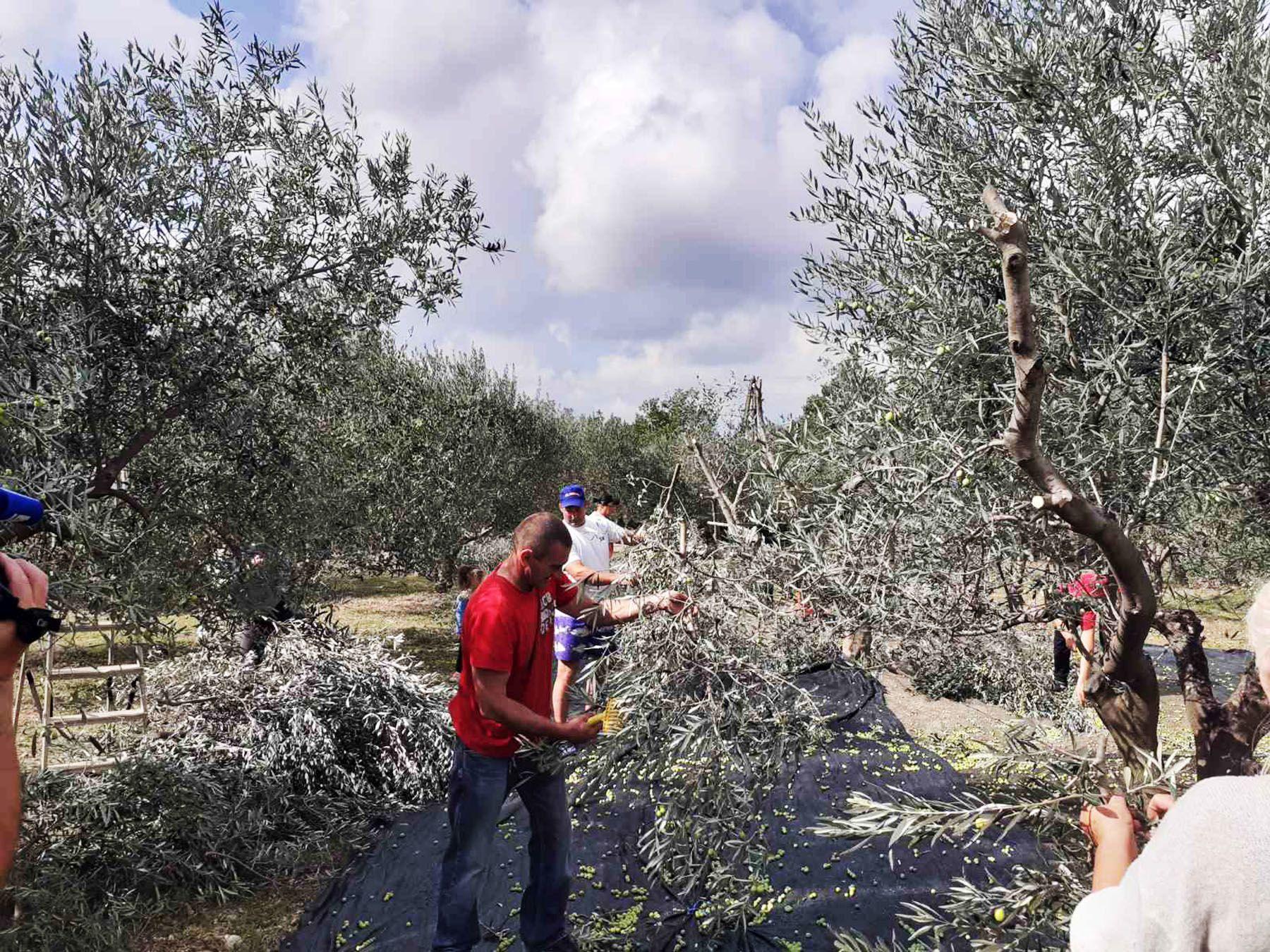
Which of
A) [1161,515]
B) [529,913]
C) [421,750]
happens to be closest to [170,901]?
[421,750]

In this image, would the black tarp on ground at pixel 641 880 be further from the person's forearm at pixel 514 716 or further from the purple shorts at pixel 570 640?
the person's forearm at pixel 514 716

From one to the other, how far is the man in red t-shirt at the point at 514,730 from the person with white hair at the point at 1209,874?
2414 millimetres

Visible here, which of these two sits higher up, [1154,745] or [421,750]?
[1154,745]

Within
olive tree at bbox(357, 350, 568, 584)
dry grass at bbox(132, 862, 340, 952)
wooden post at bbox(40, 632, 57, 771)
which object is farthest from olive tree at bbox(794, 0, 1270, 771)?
olive tree at bbox(357, 350, 568, 584)

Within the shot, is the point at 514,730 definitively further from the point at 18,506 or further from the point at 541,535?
the point at 18,506

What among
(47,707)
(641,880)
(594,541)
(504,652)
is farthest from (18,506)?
(594,541)

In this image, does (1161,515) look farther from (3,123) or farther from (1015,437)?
(3,123)

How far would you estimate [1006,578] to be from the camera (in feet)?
13.0

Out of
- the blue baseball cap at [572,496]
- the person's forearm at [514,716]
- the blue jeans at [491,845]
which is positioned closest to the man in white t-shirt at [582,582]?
the blue baseball cap at [572,496]

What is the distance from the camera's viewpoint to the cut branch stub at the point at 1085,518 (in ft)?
7.25

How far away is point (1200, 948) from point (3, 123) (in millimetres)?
6642

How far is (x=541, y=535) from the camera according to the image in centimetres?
399

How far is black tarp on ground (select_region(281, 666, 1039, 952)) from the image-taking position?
469 cm

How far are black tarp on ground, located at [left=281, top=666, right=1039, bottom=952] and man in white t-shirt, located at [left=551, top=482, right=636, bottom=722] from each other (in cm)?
104
